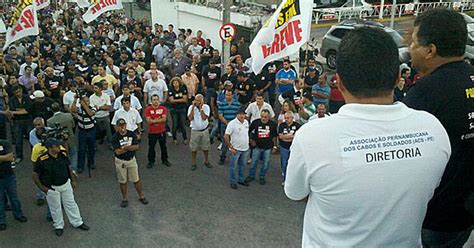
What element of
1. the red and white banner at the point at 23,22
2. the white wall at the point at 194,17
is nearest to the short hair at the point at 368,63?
the red and white banner at the point at 23,22

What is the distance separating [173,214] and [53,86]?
5451 millimetres

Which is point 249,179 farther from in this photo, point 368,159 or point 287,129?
point 368,159

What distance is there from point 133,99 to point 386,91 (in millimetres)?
9755

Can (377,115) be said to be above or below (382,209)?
above

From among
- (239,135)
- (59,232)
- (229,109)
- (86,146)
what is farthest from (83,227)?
(229,109)

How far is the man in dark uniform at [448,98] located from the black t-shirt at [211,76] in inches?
442

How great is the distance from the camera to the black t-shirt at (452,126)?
7.30 feet

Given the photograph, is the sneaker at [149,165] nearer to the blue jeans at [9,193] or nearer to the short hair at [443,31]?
the blue jeans at [9,193]

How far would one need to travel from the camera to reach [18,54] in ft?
52.0

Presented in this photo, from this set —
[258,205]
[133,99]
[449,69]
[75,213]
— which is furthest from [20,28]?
[449,69]

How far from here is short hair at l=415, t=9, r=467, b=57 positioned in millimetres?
2275

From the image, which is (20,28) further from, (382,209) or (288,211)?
(382,209)

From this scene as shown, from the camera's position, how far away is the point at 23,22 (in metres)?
12.3

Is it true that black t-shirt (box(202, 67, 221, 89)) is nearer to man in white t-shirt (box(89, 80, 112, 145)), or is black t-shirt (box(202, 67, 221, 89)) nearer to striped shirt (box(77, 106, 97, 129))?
man in white t-shirt (box(89, 80, 112, 145))
